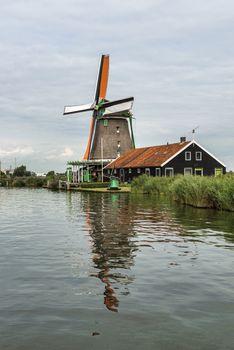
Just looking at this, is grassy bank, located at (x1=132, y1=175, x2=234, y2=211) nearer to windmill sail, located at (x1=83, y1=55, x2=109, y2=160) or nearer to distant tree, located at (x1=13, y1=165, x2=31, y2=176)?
windmill sail, located at (x1=83, y1=55, x2=109, y2=160)

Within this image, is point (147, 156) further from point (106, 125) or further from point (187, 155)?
point (106, 125)

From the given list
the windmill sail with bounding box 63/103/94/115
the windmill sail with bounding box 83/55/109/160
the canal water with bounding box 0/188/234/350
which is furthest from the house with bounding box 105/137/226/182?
the canal water with bounding box 0/188/234/350

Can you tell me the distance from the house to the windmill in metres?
7.79

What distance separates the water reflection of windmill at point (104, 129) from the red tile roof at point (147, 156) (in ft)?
7.30

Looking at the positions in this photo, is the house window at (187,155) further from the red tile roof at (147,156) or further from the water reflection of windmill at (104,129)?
the water reflection of windmill at (104,129)

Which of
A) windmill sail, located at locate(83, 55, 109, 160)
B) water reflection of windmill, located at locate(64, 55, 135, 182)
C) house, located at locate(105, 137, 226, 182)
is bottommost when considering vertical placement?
house, located at locate(105, 137, 226, 182)

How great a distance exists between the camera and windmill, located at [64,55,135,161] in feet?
188

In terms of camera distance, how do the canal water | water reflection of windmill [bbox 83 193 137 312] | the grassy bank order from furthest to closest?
1. the grassy bank
2. water reflection of windmill [bbox 83 193 137 312]
3. the canal water

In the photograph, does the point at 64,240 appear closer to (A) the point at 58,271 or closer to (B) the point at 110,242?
(B) the point at 110,242

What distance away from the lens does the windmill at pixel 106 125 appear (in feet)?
188

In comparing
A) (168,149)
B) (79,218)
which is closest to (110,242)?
(79,218)

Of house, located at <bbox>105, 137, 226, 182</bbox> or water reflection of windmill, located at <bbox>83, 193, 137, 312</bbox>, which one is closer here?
water reflection of windmill, located at <bbox>83, 193, 137, 312</bbox>

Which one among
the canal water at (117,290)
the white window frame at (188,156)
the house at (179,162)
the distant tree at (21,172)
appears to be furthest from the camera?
the distant tree at (21,172)

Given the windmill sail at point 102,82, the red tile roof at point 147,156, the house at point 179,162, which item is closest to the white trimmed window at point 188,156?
the house at point 179,162
